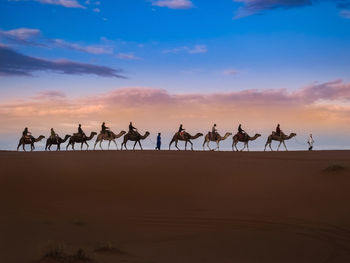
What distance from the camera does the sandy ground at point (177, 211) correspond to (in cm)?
1234

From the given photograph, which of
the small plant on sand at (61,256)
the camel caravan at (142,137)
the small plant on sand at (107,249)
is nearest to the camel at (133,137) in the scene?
the camel caravan at (142,137)

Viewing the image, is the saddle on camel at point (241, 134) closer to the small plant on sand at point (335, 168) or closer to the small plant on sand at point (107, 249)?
the small plant on sand at point (335, 168)

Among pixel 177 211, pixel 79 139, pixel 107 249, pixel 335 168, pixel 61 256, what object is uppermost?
pixel 79 139

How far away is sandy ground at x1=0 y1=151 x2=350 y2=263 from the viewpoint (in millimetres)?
12336

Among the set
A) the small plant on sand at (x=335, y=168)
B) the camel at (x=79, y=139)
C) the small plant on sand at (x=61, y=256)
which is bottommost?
the small plant on sand at (x=61, y=256)

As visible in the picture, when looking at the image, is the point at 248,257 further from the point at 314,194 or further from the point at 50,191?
the point at 50,191

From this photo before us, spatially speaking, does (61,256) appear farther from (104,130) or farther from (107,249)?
(104,130)

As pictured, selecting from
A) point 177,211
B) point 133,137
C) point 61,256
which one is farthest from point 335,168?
point 133,137

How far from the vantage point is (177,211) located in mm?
16922

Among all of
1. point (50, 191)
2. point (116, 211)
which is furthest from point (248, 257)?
point (50, 191)

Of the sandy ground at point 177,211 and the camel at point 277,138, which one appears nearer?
the sandy ground at point 177,211

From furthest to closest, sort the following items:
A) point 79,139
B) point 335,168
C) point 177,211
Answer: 1. point 79,139
2. point 335,168
3. point 177,211

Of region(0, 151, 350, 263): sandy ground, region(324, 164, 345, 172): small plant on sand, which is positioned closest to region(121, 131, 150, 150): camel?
region(0, 151, 350, 263): sandy ground

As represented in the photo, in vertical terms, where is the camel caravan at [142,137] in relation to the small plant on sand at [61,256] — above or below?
above
